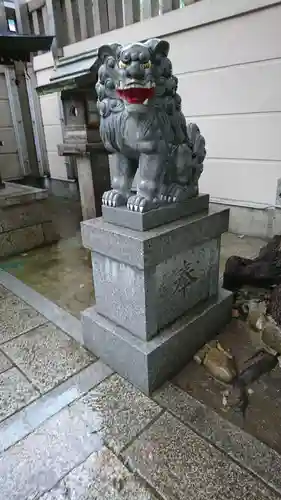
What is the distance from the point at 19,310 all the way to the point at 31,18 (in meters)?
5.63

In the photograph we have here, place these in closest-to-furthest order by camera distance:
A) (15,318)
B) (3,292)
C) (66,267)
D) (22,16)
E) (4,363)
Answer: (4,363) < (15,318) < (3,292) < (66,267) < (22,16)

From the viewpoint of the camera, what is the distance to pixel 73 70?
293 centimetres

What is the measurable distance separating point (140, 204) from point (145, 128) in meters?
0.35

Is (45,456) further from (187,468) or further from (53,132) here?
(53,132)

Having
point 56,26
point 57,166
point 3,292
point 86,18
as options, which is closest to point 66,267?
point 3,292

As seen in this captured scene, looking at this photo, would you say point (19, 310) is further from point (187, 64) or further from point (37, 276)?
point (187, 64)

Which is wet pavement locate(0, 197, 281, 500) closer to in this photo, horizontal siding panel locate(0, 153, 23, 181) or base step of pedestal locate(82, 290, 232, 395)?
base step of pedestal locate(82, 290, 232, 395)

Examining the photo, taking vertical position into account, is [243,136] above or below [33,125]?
below

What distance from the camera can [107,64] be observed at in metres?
1.49

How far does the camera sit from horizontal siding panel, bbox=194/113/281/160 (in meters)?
3.29

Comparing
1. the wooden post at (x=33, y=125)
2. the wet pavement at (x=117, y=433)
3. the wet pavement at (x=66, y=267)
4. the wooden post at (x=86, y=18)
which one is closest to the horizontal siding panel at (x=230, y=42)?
the wooden post at (x=86, y=18)

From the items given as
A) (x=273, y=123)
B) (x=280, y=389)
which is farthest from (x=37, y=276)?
(x=273, y=123)

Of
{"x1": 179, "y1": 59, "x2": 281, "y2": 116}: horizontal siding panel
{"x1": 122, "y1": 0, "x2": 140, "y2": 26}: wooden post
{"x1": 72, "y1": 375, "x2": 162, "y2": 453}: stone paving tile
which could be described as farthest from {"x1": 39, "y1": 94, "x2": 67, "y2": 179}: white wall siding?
{"x1": 72, "y1": 375, "x2": 162, "y2": 453}: stone paving tile

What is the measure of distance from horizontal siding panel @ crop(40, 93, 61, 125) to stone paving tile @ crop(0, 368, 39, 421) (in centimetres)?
517
